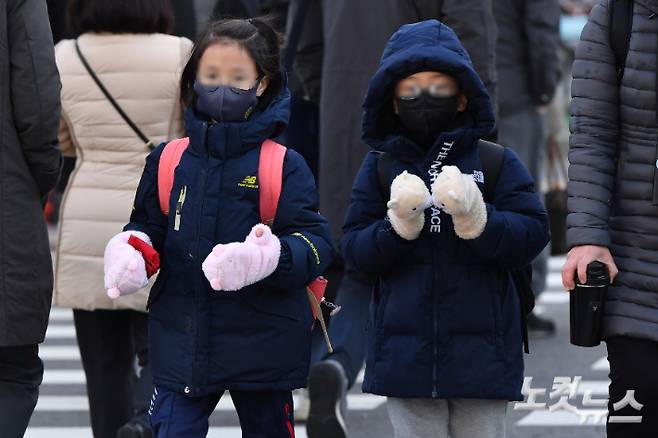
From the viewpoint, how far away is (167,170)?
190 inches

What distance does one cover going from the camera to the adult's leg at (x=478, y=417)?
4.70m

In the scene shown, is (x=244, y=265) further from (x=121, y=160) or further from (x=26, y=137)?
(x=121, y=160)

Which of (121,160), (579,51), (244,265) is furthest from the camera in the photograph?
(121,160)

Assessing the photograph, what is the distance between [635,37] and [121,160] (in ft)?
7.30

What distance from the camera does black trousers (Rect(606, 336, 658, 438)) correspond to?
4492 millimetres

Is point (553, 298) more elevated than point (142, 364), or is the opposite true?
point (142, 364)

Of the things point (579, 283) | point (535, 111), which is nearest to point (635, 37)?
point (579, 283)

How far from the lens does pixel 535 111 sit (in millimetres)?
8477

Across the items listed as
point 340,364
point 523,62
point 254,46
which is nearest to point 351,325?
point 340,364

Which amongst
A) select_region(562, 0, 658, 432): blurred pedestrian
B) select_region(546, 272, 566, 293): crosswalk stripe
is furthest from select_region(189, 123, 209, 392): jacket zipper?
select_region(546, 272, 566, 293): crosswalk stripe

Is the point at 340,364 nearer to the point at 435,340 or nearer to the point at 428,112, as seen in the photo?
the point at 435,340

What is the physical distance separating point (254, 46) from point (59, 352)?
15.9ft

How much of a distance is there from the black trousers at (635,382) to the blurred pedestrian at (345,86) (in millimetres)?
1679

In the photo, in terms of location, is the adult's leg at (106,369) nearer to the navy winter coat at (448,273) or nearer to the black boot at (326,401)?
the black boot at (326,401)
